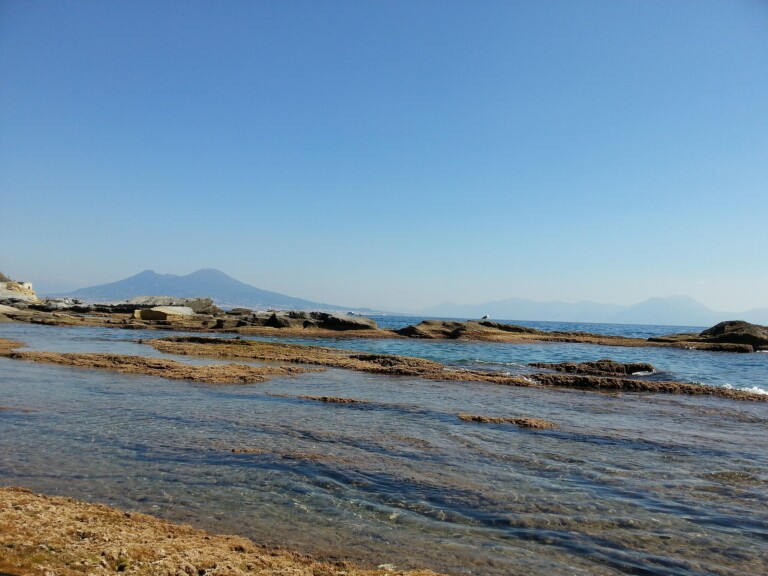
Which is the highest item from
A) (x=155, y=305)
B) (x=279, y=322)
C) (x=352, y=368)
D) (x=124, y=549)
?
(x=155, y=305)

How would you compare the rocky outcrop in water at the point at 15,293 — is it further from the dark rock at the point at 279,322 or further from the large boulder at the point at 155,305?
the dark rock at the point at 279,322

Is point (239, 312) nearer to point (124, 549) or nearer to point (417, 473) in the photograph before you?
point (417, 473)

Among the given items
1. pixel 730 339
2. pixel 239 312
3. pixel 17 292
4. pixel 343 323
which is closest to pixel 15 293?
pixel 17 292

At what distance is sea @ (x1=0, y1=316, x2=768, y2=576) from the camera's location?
5176mm

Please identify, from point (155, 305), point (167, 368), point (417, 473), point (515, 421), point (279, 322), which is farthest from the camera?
point (155, 305)

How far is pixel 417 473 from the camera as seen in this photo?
24.2 feet

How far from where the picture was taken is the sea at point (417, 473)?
5176 mm

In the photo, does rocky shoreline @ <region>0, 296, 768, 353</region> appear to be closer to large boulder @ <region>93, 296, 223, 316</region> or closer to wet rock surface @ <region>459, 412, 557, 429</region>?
large boulder @ <region>93, 296, 223, 316</region>

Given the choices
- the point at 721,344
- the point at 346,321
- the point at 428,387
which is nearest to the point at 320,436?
the point at 428,387

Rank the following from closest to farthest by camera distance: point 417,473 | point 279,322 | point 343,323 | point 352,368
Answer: point 417,473 → point 352,368 → point 279,322 → point 343,323

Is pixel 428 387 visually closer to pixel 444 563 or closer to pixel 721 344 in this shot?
pixel 444 563

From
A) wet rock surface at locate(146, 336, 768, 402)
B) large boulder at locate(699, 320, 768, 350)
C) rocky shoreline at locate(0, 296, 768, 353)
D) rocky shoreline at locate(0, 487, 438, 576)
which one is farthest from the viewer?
rocky shoreline at locate(0, 296, 768, 353)

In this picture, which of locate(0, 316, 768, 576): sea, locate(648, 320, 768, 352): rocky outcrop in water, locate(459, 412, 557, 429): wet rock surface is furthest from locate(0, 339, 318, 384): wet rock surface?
locate(648, 320, 768, 352): rocky outcrop in water

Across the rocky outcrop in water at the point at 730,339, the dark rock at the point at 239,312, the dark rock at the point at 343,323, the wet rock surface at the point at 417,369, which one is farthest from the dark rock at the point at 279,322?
the rocky outcrop in water at the point at 730,339
